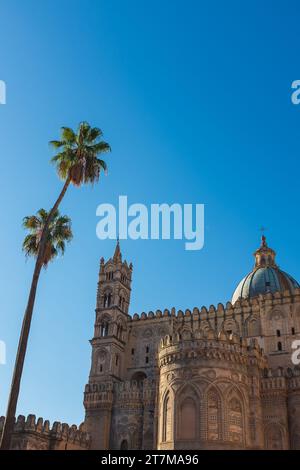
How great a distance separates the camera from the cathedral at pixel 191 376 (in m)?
40.8

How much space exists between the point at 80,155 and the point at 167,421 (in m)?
23.4

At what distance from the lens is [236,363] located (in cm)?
4331

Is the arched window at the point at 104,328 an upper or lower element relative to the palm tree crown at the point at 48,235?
upper

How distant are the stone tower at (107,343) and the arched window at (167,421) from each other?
30.8 ft

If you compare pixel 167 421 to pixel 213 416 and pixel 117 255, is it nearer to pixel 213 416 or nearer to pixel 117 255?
pixel 213 416

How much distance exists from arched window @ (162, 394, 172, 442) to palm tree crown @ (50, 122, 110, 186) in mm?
21516

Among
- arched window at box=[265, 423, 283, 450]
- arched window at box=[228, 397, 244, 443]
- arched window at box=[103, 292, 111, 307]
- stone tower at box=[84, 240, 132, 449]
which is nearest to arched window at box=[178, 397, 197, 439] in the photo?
arched window at box=[228, 397, 244, 443]

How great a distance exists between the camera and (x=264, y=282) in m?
59.4

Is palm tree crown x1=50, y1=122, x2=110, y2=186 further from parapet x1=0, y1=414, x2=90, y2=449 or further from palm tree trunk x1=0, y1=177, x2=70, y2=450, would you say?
parapet x1=0, y1=414, x2=90, y2=449

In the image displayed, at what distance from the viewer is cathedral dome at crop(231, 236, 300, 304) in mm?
58781

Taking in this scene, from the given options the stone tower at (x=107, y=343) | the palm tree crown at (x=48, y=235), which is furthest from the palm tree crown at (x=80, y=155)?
the stone tower at (x=107, y=343)

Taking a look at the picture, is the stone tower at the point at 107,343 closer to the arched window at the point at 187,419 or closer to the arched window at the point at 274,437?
the arched window at the point at 187,419

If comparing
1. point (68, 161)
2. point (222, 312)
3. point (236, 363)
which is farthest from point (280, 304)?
point (68, 161)

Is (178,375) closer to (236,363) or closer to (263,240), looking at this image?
(236,363)
